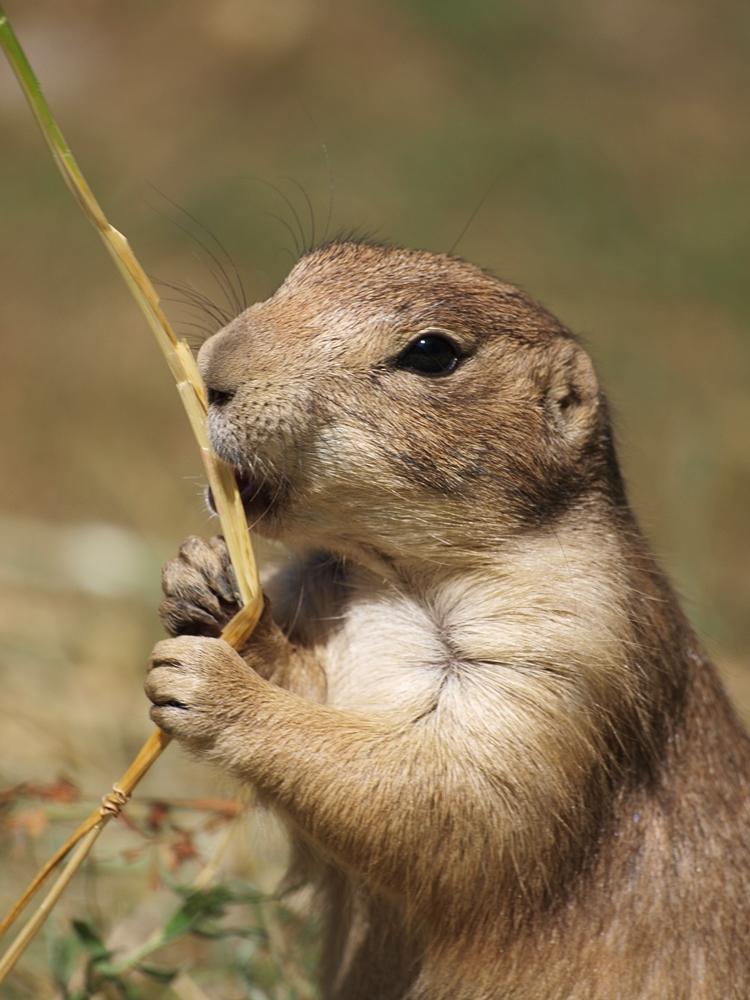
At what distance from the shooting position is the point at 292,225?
39.5 ft

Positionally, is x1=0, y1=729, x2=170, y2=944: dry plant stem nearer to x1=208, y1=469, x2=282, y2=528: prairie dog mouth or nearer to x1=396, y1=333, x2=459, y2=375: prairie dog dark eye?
x1=208, y1=469, x2=282, y2=528: prairie dog mouth

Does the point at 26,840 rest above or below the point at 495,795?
below

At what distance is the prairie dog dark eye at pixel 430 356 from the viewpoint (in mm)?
3201

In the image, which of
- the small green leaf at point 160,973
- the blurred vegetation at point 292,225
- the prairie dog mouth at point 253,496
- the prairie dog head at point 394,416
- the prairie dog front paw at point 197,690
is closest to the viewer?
the prairie dog front paw at point 197,690

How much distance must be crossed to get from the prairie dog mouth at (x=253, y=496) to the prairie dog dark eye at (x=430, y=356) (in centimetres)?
52

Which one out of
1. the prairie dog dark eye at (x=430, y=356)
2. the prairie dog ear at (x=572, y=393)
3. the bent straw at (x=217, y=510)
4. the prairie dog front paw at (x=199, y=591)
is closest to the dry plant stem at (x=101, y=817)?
the bent straw at (x=217, y=510)

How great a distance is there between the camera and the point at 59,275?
12.3 meters

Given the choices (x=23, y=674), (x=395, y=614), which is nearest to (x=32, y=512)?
(x=23, y=674)

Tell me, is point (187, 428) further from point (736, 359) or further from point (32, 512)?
point (736, 359)

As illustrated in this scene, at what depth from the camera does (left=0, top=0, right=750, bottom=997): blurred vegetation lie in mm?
6578

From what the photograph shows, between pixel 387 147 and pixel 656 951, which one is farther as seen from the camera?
pixel 387 147

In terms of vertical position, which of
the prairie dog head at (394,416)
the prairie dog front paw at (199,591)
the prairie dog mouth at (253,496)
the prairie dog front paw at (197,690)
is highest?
the prairie dog head at (394,416)

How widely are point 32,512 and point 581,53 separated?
1126 cm

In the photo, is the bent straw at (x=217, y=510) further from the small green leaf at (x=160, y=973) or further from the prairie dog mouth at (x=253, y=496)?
the small green leaf at (x=160, y=973)
